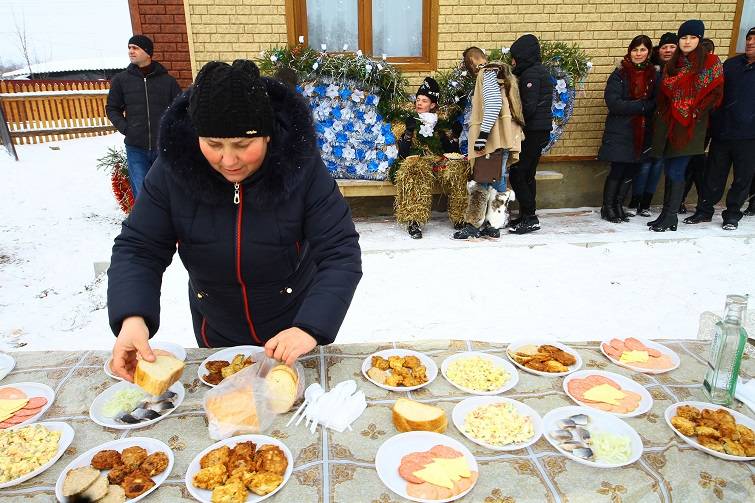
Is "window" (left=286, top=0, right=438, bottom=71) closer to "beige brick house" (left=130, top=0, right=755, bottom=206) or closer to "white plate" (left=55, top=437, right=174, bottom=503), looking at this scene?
"beige brick house" (left=130, top=0, right=755, bottom=206)

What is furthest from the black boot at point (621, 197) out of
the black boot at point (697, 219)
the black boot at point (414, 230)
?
the black boot at point (414, 230)

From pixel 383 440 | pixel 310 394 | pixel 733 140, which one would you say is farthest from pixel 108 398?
pixel 733 140

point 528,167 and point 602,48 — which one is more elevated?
point 602,48

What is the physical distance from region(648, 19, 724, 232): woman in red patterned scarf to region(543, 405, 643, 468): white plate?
5.35 m

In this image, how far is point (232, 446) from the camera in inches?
56.3

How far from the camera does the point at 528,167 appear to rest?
19.8 ft

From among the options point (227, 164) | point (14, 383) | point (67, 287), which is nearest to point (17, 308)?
point (67, 287)

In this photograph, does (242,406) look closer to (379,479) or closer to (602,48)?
(379,479)

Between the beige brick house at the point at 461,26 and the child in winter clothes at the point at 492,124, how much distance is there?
963 mm

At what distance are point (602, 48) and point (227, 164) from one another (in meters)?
6.85

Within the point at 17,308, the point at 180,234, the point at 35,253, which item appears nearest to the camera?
the point at 180,234

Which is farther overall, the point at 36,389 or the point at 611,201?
the point at 611,201

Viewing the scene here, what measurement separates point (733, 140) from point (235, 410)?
265 inches

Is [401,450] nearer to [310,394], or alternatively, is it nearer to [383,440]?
[383,440]
